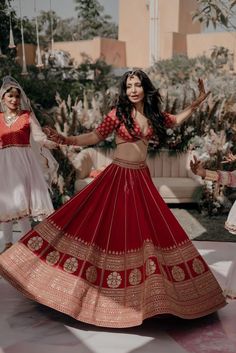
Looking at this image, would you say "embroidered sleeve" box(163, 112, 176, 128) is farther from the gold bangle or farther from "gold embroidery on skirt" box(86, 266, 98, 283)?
"gold embroidery on skirt" box(86, 266, 98, 283)

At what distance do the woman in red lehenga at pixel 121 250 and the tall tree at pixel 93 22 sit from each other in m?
11.6

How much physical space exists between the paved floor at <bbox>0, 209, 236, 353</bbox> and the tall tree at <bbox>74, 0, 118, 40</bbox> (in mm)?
12182

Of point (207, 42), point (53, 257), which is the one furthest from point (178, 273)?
point (207, 42)

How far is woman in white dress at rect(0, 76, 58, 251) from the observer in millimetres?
4672

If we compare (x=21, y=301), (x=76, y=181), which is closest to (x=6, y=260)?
(x=21, y=301)

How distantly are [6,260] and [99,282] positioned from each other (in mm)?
732

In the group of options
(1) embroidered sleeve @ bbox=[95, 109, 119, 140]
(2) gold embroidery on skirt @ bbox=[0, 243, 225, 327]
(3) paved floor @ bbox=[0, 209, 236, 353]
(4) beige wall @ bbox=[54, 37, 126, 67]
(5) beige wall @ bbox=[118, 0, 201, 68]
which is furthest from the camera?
(4) beige wall @ bbox=[54, 37, 126, 67]

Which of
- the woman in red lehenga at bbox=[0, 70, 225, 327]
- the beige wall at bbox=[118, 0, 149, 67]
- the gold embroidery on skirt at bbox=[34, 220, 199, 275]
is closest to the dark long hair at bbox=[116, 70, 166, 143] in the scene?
the woman in red lehenga at bbox=[0, 70, 225, 327]

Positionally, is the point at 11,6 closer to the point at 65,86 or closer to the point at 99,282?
the point at 65,86

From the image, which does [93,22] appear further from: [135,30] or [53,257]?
[53,257]

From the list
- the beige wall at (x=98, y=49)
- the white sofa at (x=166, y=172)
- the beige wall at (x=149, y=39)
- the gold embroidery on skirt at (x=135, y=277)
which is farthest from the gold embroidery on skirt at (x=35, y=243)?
the beige wall at (x=98, y=49)

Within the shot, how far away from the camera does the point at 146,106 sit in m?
3.79

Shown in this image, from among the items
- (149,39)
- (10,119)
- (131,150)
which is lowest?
(131,150)

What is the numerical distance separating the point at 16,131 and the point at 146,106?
1.55m
